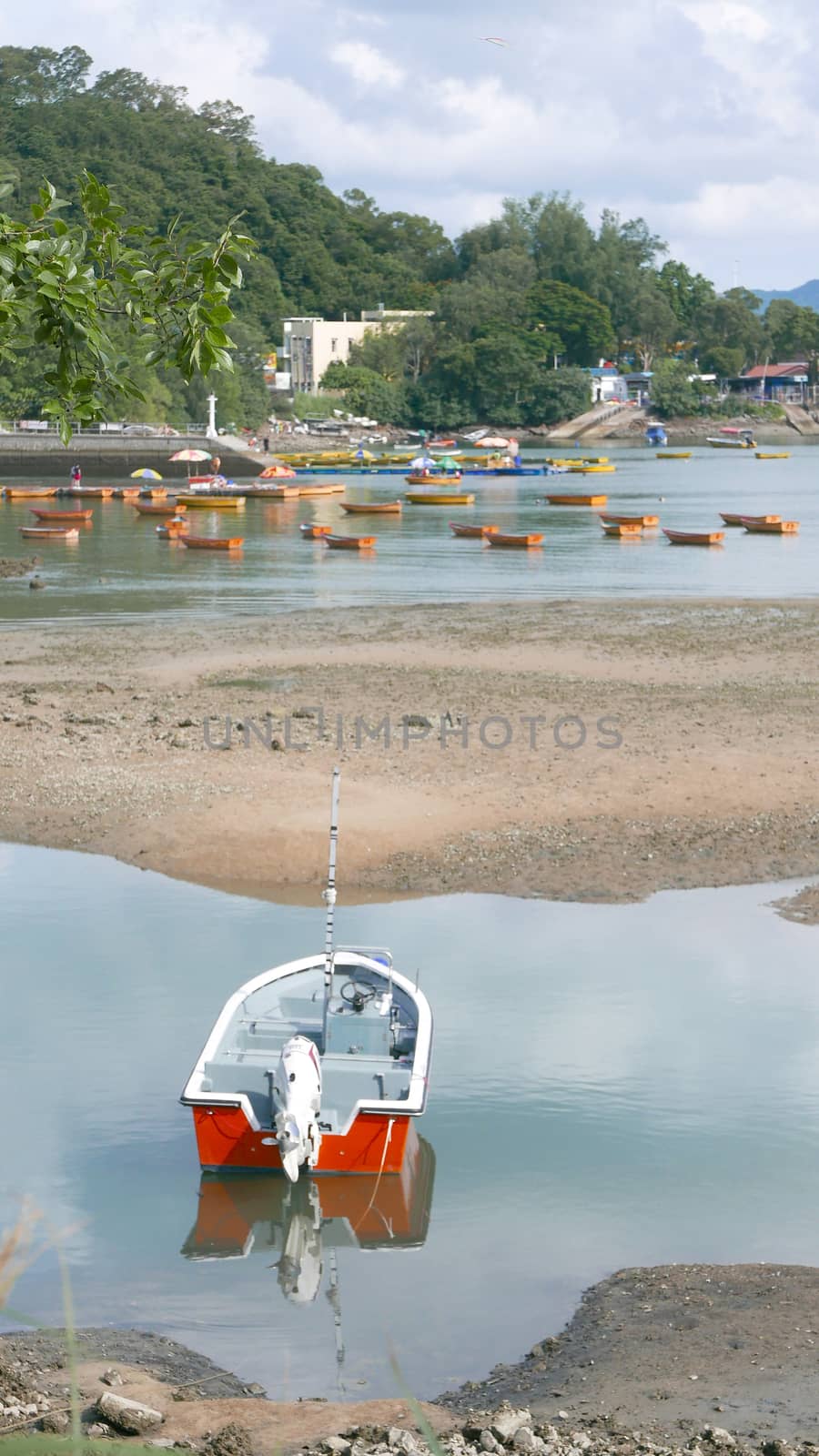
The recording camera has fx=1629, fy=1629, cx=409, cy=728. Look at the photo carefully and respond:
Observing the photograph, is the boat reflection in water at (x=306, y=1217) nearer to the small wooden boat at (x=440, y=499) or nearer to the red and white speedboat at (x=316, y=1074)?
the red and white speedboat at (x=316, y=1074)

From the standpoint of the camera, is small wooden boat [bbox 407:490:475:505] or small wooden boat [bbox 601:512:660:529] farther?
small wooden boat [bbox 407:490:475:505]

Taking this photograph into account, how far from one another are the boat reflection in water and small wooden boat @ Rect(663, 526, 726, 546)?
5332cm

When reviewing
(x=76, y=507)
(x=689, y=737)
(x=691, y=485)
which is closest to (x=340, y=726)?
(x=689, y=737)

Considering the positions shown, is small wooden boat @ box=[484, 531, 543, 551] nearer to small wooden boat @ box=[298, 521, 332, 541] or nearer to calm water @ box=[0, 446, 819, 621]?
calm water @ box=[0, 446, 819, 621]

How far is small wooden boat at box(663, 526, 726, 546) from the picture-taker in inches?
2491

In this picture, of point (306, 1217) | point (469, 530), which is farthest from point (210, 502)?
point (306, 1217)

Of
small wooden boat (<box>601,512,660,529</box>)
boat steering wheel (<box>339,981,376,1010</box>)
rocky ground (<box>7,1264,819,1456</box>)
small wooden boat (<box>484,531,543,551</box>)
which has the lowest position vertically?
rocky ground (<box>7,1264,819,1456</box>)

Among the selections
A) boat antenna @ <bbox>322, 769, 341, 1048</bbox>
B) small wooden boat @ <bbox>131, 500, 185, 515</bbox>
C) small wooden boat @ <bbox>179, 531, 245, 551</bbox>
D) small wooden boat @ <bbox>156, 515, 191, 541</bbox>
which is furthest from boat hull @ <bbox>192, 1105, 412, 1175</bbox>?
small wooden boat @ <bbox>131, 500, 185, 515</bbox>

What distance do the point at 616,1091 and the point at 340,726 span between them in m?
12.6

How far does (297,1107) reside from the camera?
11297 millimetres

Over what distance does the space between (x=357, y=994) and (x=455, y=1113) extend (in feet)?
4.10

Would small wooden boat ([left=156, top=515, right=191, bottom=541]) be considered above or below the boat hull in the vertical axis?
above

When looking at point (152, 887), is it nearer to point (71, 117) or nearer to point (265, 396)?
point (265, 396)

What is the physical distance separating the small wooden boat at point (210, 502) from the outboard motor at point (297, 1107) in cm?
7241
